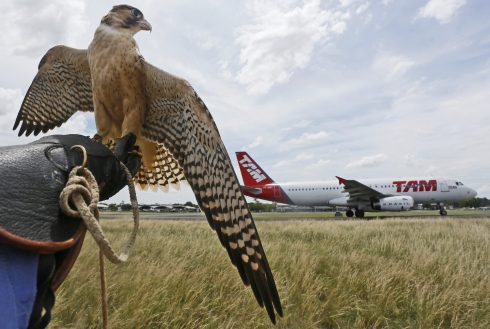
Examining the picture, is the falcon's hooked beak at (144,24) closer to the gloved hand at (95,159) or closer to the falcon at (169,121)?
the falcon at (169,121)

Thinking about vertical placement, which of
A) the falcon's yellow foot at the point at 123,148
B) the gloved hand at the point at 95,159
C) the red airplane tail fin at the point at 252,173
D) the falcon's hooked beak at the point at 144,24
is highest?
the red airplane tail fin at the point at 252,173

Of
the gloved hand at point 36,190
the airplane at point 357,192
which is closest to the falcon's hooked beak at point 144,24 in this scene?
the gloved hand at point 36,190

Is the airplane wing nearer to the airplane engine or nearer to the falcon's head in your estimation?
the airplane engine

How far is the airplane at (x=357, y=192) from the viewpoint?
27188 millimetres

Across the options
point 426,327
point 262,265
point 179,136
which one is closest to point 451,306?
point 426,327

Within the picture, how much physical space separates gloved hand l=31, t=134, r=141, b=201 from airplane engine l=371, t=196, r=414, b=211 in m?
26.8

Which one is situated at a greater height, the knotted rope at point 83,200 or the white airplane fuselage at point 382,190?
the white airplane fuselage at point 382,190

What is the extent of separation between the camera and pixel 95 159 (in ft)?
3.87

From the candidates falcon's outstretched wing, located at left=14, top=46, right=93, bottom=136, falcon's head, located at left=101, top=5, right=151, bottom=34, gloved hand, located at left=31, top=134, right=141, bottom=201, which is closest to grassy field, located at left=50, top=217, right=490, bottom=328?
falcon's outstretched wing, located at left=14, top=46, right=93, bottom=136

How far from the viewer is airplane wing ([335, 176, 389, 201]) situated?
26984 millimetres

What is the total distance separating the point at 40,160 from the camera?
0.88 metres

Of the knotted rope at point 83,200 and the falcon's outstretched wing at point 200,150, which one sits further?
the falcon's outstretched wing at point 200,150

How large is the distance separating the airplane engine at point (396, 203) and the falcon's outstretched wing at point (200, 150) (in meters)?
25.9

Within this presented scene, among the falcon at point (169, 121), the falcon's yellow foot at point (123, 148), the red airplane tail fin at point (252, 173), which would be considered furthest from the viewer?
the red airplane tail fin at point (252, 173)
